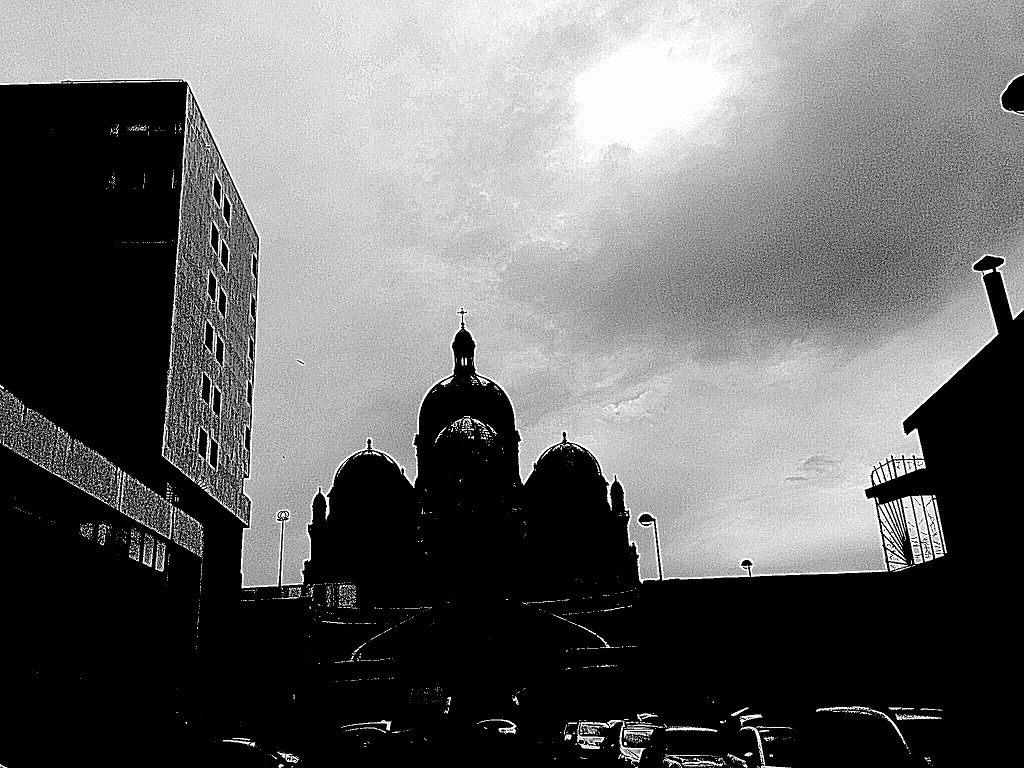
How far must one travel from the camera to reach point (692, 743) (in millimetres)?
15508

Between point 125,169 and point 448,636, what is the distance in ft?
87.9

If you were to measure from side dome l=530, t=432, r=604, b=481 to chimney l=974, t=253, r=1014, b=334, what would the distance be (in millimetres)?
41795

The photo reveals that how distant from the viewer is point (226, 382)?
38.6 metres

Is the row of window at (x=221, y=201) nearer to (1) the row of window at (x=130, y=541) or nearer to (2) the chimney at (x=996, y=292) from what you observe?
(1) the row of window at (x=130, y=541)

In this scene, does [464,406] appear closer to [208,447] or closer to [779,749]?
[208,447]

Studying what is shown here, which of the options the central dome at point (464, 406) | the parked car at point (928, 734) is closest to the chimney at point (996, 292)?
the parked car at point (928, 734)

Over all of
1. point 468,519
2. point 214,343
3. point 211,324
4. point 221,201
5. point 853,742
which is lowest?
point 853,742

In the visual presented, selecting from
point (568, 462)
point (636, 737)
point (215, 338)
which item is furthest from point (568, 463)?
point (636, 737)

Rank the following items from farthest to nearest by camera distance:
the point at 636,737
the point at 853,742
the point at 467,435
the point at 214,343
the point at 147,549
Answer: the point at 467,435, the point at 214,343, the point at 147,549, the point at 636,737, the point at 853,742

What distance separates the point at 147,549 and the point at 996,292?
93.3 ft

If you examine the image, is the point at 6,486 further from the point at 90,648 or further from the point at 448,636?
the point at 448,636

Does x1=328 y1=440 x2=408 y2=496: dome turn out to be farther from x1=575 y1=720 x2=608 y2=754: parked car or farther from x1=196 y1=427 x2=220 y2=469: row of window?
x1=575 y1=720 x2=608 y2=754: parked car

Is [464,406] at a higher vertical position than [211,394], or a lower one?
higher

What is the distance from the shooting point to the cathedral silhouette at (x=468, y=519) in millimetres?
52406
